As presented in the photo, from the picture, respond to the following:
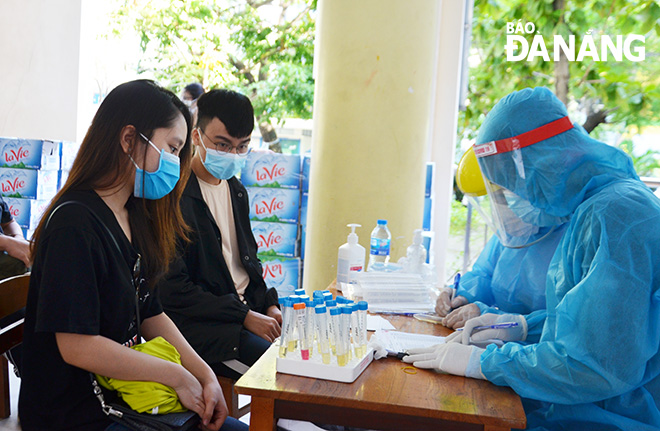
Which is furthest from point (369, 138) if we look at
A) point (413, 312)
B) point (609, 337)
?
point (609, 337)

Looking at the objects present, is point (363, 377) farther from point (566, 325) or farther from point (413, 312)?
point (413, 312)

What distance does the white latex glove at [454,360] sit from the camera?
1.42 metres

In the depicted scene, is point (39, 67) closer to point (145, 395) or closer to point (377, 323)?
point (377, 323)

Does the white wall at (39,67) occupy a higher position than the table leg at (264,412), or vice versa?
the white wall at (39,67)

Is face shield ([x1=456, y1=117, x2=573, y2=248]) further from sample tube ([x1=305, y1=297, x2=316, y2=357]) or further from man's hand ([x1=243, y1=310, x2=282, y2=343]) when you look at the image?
man's hand ([x1=243, y1=310, x2=282, y2=343])

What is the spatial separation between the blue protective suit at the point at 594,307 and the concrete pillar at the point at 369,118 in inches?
67.9

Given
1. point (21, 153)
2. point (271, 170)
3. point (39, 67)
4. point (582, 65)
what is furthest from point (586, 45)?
point (39, 67)

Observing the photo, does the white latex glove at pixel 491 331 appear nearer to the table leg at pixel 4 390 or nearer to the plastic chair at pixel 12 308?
the plastic chair at pixel 12 308

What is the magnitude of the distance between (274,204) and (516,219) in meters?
2.14

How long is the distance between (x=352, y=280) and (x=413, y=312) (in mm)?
400

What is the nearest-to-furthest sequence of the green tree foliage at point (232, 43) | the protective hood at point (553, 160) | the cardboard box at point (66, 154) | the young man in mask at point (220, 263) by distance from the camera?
the protective hood at point (553, 160) → the young man in mask at point (220, 263) → the cardboard box at point (66, 154) → the green tree foliage at point (232, 43)

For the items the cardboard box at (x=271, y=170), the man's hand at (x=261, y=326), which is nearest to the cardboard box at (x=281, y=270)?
the cardboard box at (x=271, y=170)

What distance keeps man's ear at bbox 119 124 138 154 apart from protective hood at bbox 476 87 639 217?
1.00 meters

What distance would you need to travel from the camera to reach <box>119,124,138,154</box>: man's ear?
1.47 metres
